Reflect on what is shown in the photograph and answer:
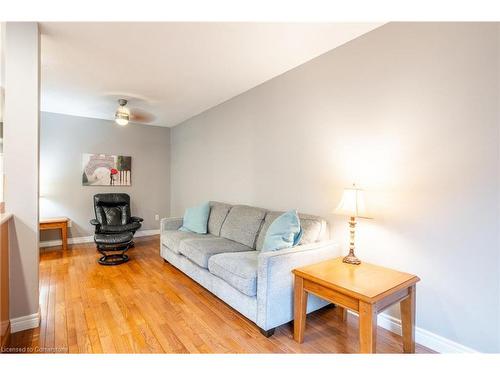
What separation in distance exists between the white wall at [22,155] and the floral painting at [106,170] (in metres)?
3.06

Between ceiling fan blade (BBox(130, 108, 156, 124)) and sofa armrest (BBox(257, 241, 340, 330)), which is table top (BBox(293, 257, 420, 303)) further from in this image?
ceiling fan blade (BBox(130, 108, 156, 124))

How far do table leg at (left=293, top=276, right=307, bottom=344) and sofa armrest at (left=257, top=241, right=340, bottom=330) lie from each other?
4.9 inches

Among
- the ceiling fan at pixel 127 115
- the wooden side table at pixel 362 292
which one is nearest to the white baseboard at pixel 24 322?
the wooden side table at pixel 362 292

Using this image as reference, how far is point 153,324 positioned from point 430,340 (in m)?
2.06

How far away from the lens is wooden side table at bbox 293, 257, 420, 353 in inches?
55.4

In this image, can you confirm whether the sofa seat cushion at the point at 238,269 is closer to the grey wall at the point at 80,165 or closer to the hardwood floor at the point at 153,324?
the hardwood floor at the point at 153,324

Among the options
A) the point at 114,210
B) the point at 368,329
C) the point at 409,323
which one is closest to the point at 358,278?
the point at 368,329

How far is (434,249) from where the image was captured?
1.77m

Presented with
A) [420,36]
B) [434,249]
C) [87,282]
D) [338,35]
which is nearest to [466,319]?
[434,249]

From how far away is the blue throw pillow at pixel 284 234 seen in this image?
215cm

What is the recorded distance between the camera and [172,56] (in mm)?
2457

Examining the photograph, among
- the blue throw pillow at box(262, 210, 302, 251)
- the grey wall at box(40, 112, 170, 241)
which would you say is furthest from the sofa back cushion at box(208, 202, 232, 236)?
the grey wall at box(40, 112, 170, 241)

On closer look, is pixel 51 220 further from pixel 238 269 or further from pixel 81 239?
pixel 238 269
